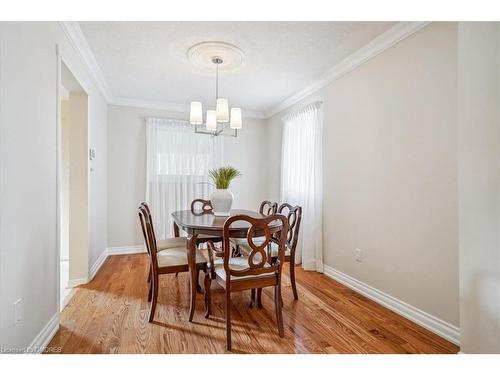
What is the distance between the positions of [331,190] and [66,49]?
295cm

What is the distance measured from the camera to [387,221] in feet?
8.04

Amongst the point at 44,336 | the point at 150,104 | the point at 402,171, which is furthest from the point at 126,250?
the point at 402,171

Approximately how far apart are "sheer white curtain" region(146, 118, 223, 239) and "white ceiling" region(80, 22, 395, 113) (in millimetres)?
671

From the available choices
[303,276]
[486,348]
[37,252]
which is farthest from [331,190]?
[37,252]

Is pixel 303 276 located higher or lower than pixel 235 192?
lower

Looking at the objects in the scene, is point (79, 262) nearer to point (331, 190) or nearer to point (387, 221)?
point (331, 190)

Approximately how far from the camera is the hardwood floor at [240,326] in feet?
5.91

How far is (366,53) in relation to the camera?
8.64 ft

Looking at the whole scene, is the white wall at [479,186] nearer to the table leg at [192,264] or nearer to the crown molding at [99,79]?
the table leg at [192,264]

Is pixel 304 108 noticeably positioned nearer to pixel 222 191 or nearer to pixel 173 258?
pixel 222 191

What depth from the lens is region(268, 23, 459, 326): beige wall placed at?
1951mm

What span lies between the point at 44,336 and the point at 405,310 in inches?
106

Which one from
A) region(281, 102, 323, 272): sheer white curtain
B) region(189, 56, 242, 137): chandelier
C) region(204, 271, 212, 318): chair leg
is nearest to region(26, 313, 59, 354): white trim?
region(204, 271, 212, 318): chair leg

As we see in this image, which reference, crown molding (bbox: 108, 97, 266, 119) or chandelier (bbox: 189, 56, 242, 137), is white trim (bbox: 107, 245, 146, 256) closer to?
crown molding (bbox: 108, 97, 266, 119)
